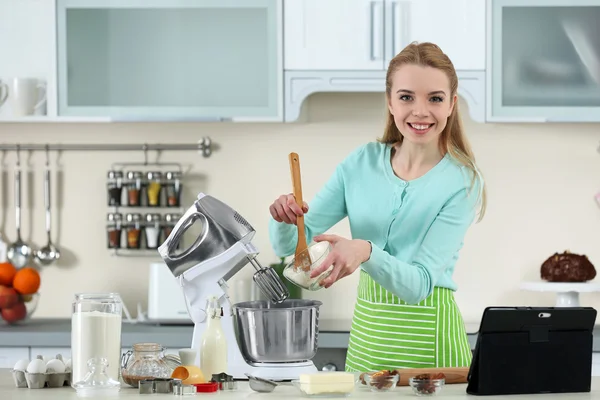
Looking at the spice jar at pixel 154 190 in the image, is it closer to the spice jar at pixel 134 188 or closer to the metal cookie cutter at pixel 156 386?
→ the spice jar at pixel 134 188

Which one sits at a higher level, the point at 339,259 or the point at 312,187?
the point at 312,187

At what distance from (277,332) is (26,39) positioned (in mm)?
1924

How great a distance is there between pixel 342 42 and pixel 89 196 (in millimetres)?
1152

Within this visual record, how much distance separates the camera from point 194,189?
3.69m

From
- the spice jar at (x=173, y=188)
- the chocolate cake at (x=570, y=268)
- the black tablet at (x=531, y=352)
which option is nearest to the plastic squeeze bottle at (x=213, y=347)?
the black tablet at (x=531, y=352)

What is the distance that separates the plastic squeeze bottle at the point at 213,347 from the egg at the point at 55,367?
0.89 ft

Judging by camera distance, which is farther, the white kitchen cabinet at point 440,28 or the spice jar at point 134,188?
the spice jar at point 134,188

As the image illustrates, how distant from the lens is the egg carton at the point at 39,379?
1879 millimetres

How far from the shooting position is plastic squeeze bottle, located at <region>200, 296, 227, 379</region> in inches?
76.4

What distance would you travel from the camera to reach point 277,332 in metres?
1.96

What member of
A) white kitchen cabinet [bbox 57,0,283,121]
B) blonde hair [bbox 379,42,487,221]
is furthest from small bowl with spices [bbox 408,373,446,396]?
white kitchen cabinet [bbox 57,0,283,121]

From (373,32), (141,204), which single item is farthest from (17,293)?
(373,32)

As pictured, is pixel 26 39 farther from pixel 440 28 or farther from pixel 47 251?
pixel 440 28

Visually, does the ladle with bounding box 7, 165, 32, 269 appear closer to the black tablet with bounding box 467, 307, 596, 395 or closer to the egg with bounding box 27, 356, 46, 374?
the egg with bounding box 27, 356, 46, 374
